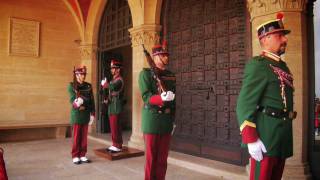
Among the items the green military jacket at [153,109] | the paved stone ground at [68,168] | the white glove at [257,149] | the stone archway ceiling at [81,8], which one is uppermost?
the stone archway ceiling at [81,8]

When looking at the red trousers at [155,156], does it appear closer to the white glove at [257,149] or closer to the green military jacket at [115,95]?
the white glove at [257,149]

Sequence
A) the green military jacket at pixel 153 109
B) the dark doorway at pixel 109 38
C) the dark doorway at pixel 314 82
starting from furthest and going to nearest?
the dark doorway at pixel 109 38 < the dark doorway at pixel 314 82 < the green military jacket at pixel 153 109

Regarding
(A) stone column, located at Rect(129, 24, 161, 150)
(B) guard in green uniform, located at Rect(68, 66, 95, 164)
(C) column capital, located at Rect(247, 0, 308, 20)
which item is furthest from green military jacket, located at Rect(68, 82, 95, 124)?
(C) column capital, located at Rect(247, 0, 308, 20)

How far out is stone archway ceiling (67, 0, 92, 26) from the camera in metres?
9.84

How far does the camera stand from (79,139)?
5715 millimetres

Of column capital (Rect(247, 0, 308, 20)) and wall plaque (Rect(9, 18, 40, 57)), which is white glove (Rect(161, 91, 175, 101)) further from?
wall plaque (Rect(9, 18, 40, 57))

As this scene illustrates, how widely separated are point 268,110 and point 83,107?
3.97m

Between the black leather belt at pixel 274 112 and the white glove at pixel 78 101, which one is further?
the white glove at pixel 78 101

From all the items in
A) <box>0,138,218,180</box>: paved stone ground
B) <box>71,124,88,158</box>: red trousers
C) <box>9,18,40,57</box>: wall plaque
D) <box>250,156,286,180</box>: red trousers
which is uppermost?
<box>9,18,40,57</box>: wall plaque

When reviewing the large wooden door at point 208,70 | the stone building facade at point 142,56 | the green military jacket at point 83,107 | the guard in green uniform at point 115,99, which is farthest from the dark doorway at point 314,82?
the green military jacket at point 83,107

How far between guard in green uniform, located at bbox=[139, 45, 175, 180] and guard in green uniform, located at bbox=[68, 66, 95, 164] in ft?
7.52

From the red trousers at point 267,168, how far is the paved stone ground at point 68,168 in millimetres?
2407

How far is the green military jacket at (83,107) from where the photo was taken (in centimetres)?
562

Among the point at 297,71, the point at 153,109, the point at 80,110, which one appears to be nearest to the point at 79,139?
the point at 80,110
